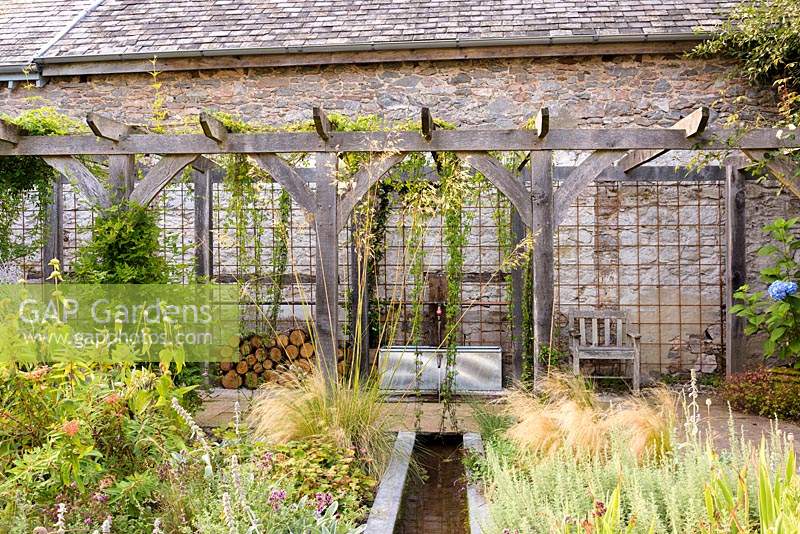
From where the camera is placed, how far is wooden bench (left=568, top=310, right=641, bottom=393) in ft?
20.7

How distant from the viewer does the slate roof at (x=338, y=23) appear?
7.11m

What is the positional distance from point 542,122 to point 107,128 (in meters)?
2.88

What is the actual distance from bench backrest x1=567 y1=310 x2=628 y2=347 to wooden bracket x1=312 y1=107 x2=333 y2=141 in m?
3.44

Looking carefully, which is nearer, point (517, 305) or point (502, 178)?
point (502, 178)

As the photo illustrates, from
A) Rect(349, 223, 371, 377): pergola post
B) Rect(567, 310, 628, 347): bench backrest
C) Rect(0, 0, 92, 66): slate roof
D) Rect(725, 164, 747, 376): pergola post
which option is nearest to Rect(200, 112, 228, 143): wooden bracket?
Rect(349, 223, 371, 377): pergola post

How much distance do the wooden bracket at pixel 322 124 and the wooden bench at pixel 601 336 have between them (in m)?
3.17

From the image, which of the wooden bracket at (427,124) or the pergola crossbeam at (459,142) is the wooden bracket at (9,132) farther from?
the wooden bracket at (427,124)

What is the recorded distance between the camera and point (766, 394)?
18.2 ft

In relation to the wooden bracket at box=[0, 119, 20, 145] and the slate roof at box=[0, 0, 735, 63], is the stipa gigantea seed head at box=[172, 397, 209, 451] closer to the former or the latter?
the wooden bracket at box=[0, 119, 20, 145]

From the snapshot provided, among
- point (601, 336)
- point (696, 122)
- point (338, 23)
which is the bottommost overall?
point (601, 336)

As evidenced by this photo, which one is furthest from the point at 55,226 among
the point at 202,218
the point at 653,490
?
the point at 653,490

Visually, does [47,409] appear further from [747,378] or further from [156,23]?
[156,23]

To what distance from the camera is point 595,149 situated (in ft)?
15.3

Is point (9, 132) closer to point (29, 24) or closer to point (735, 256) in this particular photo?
point (29, 24)
